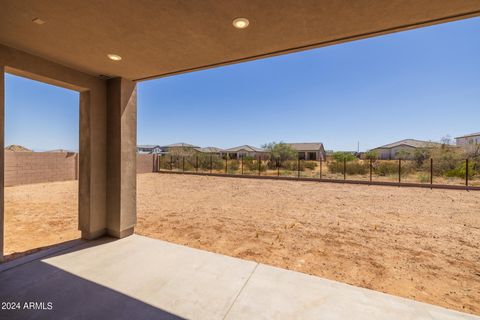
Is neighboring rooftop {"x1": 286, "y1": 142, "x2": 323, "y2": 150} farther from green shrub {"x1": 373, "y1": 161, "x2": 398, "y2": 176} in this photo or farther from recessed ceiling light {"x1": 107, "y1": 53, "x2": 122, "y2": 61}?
recessed ceiling light {"x1": 107, "y1": 53, "x2": 122, "y2": 61}

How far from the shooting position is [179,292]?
1885 millimetres

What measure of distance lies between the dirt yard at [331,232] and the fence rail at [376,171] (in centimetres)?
273

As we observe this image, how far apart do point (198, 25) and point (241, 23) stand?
0.37m

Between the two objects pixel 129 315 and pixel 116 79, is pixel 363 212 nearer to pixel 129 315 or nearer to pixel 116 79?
pixel 129 315

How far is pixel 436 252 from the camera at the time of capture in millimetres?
3154

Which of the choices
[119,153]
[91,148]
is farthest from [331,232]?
[91,148]

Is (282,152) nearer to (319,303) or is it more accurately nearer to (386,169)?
(386,169)

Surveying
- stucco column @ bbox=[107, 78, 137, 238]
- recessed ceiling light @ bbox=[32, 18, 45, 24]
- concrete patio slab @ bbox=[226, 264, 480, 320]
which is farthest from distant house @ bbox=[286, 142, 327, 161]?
recessed ceiling light @ bbox=[32, 18, 45, 24]

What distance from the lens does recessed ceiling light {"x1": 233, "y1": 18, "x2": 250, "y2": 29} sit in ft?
5.36

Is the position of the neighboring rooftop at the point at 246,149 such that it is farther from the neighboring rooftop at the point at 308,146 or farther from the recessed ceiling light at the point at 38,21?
the recessed ceiling light at the point at 38,21

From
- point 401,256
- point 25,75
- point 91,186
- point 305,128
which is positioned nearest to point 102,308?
point 91,186

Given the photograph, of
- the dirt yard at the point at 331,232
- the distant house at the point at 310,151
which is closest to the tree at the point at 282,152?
the distant house at the point at 310,151

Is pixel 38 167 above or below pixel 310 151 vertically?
below

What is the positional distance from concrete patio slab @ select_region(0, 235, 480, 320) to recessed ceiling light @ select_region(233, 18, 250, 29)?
2386 mm
